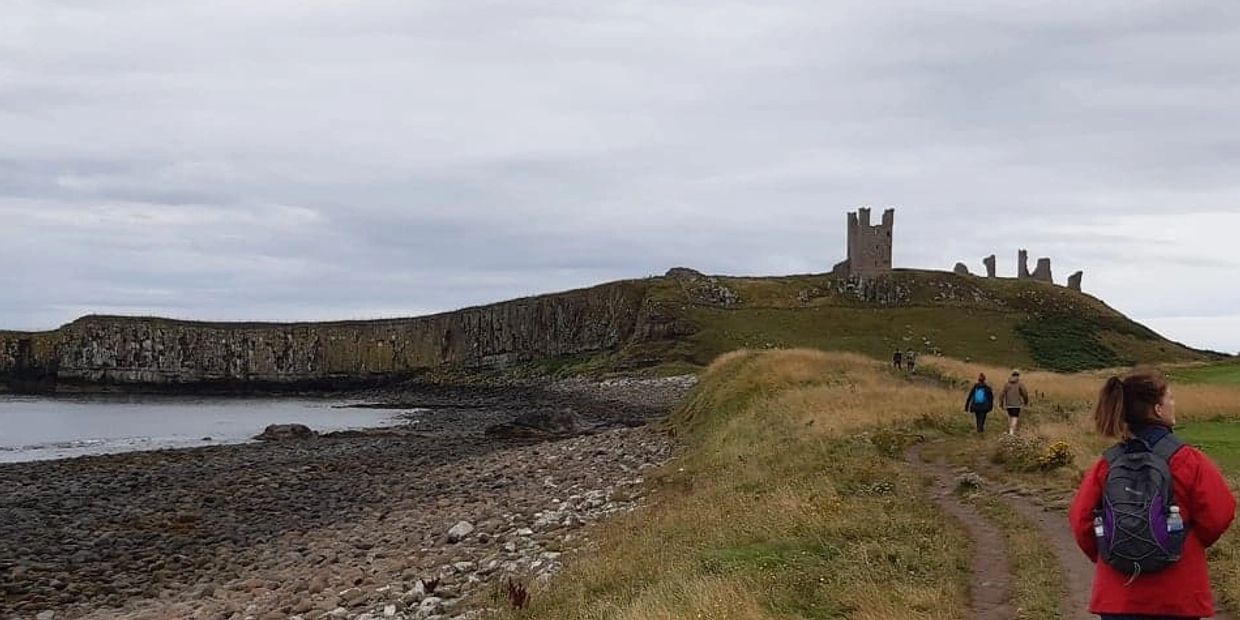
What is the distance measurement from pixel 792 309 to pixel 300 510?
10578cm

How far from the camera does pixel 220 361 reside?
609 feet

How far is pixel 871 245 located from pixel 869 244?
289mm

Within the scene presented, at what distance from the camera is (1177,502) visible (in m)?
6.57

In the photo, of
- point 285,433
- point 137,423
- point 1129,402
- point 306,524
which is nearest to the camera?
point 1129,402

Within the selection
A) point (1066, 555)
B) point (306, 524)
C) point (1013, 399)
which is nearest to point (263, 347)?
point (306, 524)

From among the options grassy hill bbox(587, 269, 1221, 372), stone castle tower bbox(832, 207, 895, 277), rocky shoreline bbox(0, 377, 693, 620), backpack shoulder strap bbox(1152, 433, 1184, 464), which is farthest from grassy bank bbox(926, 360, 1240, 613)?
stone castle tower bbox(832, 207, 895, 277)

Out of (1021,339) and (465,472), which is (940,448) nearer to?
(465,472)

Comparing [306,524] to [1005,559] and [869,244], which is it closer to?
[1005,559]

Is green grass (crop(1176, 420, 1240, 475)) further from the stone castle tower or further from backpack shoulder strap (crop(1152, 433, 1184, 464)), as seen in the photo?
the stone castle tower

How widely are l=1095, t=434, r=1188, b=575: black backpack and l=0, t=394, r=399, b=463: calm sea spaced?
56562 millimetres

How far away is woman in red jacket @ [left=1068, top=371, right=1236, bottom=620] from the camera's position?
6543mm

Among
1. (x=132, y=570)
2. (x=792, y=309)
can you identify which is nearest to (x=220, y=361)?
(x=792, y=309)

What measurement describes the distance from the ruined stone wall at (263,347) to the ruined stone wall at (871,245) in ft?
155

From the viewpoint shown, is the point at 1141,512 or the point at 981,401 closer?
the point at 1141,512
